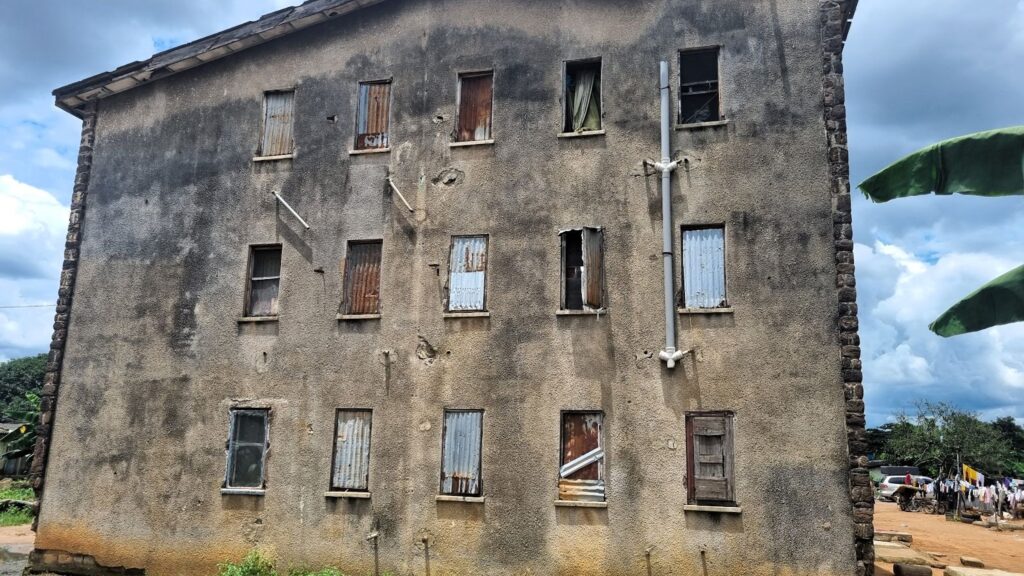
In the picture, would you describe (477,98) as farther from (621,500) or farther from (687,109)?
(621,500)

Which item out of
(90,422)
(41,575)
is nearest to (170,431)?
(90,422)

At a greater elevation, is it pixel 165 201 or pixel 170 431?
pixel 165 201

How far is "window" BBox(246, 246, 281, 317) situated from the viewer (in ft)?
51.4

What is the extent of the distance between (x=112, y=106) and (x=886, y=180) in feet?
55.7

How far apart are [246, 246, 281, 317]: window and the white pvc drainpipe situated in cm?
813

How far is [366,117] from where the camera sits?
1592 cm

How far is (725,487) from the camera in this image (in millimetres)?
12633

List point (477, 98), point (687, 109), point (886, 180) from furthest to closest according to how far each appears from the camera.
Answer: point (477, 98) → point (687, 109) → point (886, 180)

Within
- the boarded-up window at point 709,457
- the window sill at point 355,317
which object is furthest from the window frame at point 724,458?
the window sill at point 355,317

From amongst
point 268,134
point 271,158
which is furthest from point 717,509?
point 268,134

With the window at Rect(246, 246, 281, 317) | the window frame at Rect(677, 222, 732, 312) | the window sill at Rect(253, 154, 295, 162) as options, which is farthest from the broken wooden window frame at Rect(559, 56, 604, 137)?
the window at Rect(246, 246, 281, 317)

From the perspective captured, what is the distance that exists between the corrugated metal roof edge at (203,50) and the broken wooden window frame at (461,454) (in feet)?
29.7

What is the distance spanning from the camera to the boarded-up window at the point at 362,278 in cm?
1505

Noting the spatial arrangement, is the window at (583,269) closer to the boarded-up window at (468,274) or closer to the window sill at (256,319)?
the boarded-up window at (468,274)
